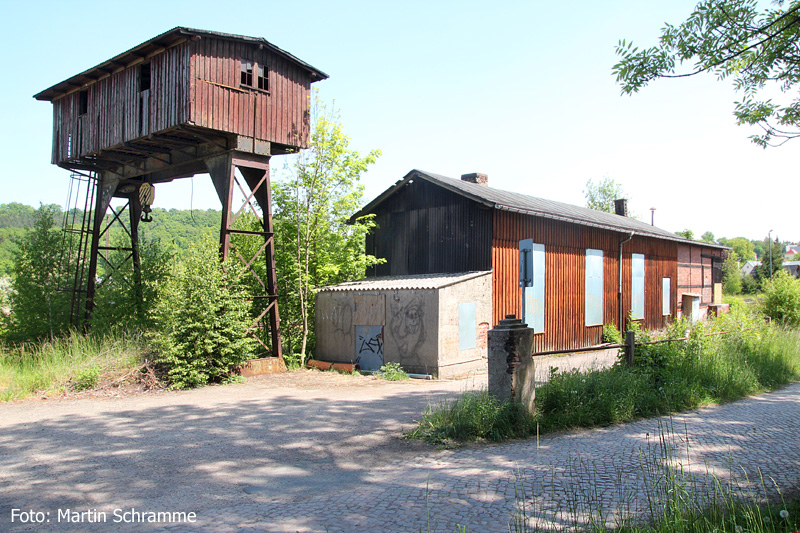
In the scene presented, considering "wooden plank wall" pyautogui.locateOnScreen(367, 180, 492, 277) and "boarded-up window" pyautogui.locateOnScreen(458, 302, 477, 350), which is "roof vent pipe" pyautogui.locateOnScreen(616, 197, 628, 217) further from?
"boarded-up window" pyautogui.locateOnScreen(458, 302, 477, 350)

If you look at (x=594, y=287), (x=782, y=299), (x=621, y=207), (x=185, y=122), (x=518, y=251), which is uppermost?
(x=621, y=207)

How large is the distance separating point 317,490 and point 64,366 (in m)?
9.40

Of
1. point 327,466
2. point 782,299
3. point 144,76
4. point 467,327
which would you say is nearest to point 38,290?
point 144,76

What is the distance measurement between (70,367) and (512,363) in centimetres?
1009

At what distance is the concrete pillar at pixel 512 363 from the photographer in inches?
291

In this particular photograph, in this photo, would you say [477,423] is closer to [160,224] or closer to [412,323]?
[412,323]

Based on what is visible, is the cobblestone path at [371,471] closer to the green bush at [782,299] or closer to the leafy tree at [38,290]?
the leafy tree at [38,290]

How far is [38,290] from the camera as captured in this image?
18.3 meters

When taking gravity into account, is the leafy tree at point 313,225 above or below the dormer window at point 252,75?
below

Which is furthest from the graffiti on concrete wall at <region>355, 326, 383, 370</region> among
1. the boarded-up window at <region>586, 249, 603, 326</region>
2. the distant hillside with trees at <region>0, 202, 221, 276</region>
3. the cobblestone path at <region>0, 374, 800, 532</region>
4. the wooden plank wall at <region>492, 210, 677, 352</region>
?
the distant hillside with trees at <region>0, 202, 221, 276</region>

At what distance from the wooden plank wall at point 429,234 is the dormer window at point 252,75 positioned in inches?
244

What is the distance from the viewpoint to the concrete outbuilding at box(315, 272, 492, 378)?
14.1m

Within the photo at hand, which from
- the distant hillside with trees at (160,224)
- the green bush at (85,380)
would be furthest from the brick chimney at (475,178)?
the distant hillside with trees at (160,224)

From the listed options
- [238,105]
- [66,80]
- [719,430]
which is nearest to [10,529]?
[719,430]
